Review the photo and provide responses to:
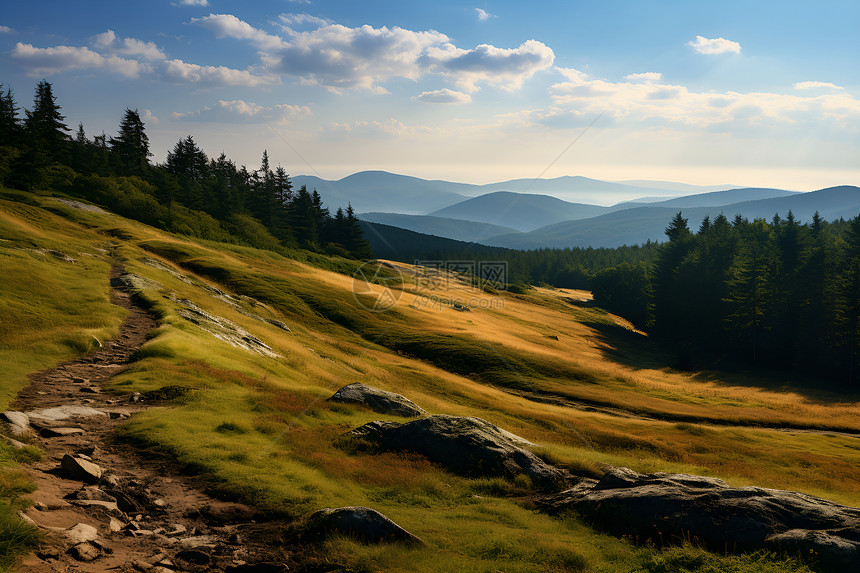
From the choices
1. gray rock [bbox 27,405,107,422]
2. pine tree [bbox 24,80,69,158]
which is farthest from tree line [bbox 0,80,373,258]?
gray rock [bbox 27,405,107,422]

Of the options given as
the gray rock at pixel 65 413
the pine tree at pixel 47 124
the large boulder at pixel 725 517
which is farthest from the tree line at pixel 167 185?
the large boulder at pixel 725 517

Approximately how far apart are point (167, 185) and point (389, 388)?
87248mm

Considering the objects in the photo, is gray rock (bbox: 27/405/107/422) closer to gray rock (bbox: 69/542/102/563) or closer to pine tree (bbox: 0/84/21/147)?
gray rock (bbox: 69/542/102/563)

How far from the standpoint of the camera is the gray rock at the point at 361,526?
11680 mm

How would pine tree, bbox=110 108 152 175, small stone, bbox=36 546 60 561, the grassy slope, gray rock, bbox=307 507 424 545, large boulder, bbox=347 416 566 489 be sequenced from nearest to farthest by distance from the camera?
small stone, bbox=36 546 60 561, gray rock, bbox=307 507 424 545, the grassy slope, large boulder, bbox=347 416 566 489, pine tree, bbox=110 108 152 175

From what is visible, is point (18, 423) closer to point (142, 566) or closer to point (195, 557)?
point (142, 566)

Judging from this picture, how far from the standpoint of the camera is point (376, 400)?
2702cm

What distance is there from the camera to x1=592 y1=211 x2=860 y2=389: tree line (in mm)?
73062

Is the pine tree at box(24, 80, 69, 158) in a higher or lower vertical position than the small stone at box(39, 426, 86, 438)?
higher

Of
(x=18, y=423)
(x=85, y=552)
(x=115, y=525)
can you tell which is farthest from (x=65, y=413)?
(x=85, y=552)

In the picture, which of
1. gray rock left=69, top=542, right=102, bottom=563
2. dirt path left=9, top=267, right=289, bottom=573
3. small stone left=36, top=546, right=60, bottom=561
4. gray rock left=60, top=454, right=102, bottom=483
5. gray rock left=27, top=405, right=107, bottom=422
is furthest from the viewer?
gray rock left=27, top=405, right=107, bottom=422

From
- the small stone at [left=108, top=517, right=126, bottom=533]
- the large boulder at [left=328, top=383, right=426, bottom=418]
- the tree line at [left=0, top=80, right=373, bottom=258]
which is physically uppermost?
the tree line at [left=0, top=80, right=373, bottom=258]

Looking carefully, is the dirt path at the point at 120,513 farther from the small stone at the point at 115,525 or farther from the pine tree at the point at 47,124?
the pine tree at the point at 47,124

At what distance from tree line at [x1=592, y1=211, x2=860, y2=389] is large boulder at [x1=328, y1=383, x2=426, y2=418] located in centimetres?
7223
